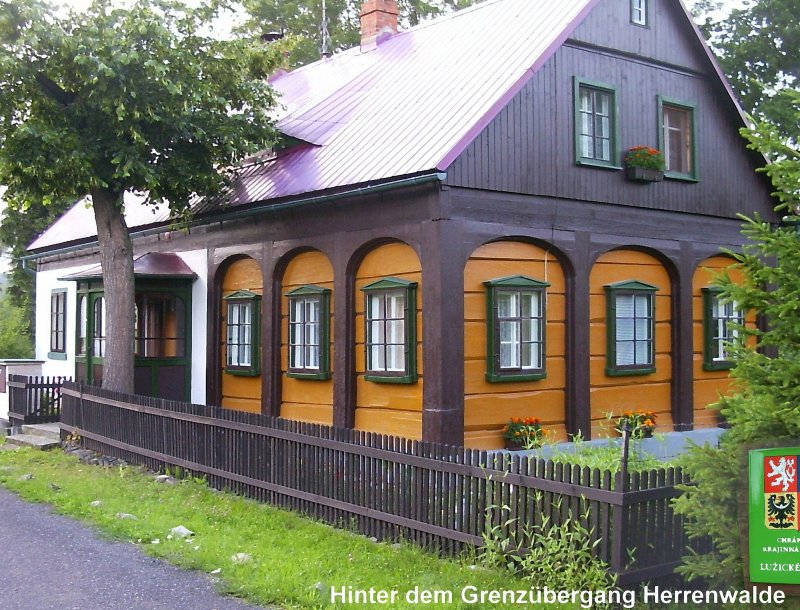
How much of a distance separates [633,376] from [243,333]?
681 cm

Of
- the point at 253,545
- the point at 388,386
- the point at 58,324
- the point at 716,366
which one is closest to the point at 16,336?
the point at 58,324

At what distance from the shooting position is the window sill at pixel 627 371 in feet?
46.0

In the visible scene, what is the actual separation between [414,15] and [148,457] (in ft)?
79.8

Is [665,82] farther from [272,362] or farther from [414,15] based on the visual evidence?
[414,15]

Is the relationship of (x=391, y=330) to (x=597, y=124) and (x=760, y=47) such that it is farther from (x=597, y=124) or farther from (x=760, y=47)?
(x=760, y=47)

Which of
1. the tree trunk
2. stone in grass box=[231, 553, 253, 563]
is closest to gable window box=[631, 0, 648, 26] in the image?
the tree trunk

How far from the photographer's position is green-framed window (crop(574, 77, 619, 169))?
13828 millimetres

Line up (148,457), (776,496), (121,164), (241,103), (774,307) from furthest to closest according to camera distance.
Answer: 1. (241,103)
2. (121,164)
3. (148,457)
4. (774,307)
5. (776,496)

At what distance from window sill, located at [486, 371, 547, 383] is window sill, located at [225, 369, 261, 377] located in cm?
501

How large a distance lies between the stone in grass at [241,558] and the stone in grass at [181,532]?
40.3 inches

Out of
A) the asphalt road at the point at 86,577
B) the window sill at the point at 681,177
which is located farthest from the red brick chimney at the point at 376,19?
the asphalt road at the point at 86,577

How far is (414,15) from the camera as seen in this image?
33688 millimetres

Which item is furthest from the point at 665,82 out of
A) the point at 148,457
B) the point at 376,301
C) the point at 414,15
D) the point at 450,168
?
the point at 414,15

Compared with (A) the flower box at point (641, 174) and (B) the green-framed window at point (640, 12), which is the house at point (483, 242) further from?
(A) the flower box at point (641, 174)
